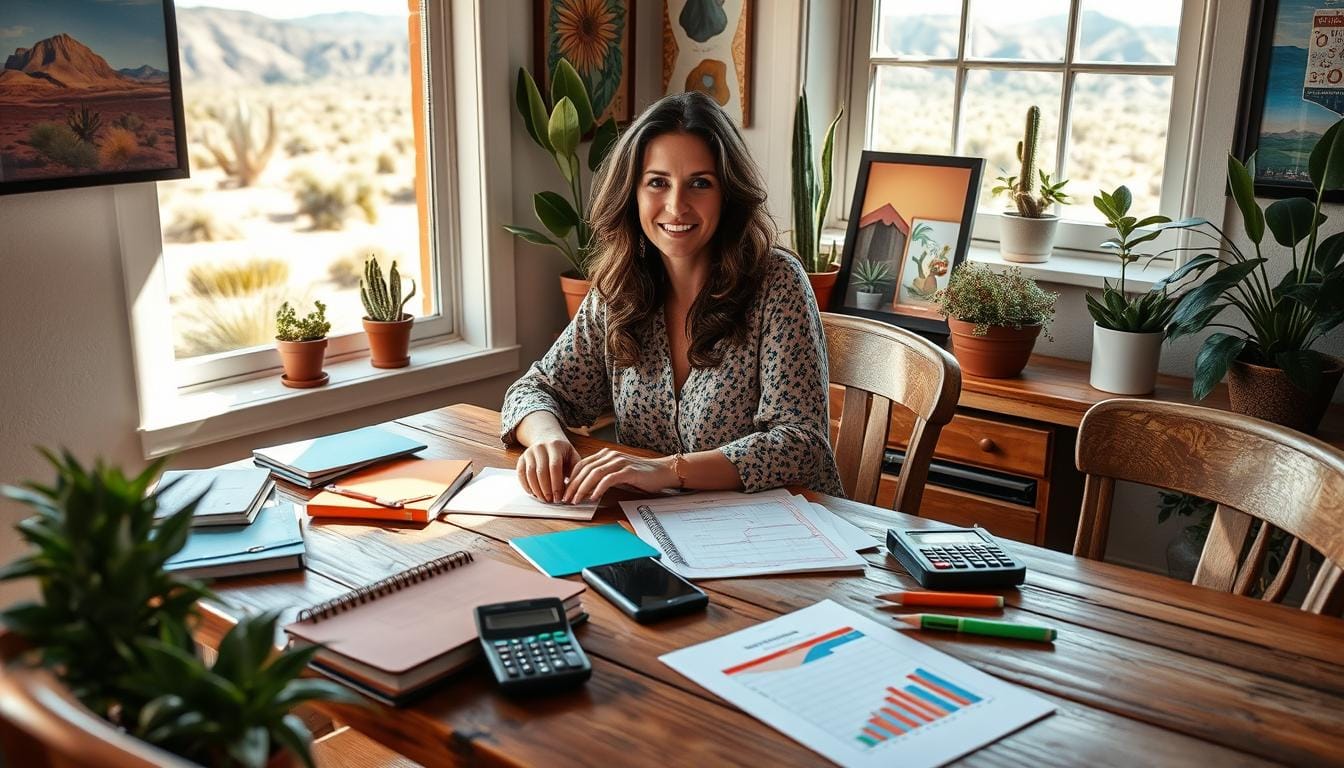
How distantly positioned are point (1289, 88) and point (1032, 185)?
2.12ft

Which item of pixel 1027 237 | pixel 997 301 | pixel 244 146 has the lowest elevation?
pixel 997 301

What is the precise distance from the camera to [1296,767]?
3.41 ft

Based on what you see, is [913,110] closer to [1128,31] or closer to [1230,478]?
[1128,31]

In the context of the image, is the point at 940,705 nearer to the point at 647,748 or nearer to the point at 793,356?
the point at 647,748

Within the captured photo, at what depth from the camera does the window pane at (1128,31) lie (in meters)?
2.99

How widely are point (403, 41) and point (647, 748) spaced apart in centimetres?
236

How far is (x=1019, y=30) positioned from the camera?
319cm

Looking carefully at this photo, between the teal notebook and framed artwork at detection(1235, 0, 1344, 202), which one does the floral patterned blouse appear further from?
framed artwork at detection(1235, 0, 1344, 202)

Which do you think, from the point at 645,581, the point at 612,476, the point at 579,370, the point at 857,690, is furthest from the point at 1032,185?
the point at 857,690

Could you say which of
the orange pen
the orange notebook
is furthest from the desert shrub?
the orange pen

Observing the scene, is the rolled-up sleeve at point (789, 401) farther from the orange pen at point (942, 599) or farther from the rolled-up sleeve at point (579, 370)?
the orange pen at point (942, 599)

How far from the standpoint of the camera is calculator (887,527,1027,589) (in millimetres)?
1397

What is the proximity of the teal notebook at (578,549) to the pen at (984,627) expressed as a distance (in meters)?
0.37

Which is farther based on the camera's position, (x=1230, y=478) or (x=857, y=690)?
(x=1230, y=478)
